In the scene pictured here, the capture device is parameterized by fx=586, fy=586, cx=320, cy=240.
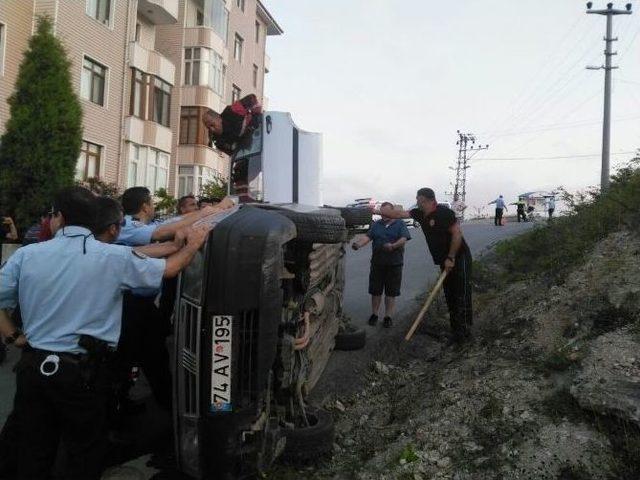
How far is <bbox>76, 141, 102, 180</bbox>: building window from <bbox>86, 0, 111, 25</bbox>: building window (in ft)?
13.2

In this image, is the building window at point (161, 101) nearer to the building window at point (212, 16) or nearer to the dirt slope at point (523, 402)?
the building window at point (212, 16)

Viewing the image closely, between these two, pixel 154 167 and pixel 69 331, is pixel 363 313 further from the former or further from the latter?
pixel 154 167

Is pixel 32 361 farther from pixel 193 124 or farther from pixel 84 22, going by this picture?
pixel 193 124

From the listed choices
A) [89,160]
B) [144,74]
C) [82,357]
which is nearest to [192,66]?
[144,74]

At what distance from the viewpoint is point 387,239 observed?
7.76m

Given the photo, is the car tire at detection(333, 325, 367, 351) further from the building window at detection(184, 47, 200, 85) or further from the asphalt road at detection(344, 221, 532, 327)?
the building window at detection(184, 47, 200, 85)

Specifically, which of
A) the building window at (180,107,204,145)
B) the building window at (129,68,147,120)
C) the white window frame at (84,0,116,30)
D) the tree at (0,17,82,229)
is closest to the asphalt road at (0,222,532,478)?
the tree at (0,17,82,229)

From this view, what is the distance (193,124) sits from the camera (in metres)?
25.2

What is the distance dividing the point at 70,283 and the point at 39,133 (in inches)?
480

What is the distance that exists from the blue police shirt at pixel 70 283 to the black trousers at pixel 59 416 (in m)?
0.13

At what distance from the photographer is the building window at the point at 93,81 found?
1828 centimetres

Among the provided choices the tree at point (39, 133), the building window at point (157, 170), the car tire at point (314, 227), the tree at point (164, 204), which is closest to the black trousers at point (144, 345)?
the car tire at point (314, 227)

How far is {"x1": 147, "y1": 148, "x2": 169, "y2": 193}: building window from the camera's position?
2197 cm

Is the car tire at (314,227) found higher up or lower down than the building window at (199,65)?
lower down
